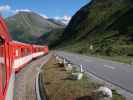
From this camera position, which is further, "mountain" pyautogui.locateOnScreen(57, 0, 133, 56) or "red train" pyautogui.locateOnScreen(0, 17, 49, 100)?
"mountain" pyautogui.locateOnScreen(57, 0, 133, 56)

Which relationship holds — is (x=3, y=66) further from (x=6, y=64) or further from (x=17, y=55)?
(x=17, y=55)

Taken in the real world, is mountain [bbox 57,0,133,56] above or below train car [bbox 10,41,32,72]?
above

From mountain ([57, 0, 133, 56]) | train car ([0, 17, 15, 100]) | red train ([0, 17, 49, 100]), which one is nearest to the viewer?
train car ([0, 17, 15, 100])

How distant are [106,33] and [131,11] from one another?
13.5 meters

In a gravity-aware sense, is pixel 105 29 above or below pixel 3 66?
above

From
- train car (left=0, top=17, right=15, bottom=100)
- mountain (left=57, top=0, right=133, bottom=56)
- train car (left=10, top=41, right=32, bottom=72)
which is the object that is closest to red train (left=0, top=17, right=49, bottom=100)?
train car (left=0, top=17, right=15, bottom=100)

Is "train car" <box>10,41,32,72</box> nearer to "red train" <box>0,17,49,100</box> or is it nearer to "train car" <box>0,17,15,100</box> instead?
"red train" <box>0,17,49,100</box>

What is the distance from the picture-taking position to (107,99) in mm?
12906

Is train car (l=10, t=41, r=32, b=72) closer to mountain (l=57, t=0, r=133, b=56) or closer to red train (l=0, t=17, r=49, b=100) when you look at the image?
red train (l=0, t=17, r=49, b=100)

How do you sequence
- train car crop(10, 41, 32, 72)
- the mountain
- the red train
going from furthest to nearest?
the mountain, train car crop(10, 41, 32, 72), the red train

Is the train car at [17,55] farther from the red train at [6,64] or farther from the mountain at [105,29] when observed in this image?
the mountain at [105,29]

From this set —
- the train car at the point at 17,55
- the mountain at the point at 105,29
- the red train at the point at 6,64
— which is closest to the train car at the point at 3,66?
the red train at the point at 6,64

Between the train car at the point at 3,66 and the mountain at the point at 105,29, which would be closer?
the train car at the point at 3,66

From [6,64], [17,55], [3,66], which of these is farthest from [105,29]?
[3,66]
